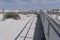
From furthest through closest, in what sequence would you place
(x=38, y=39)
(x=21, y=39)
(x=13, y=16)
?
(x=13, y=16), (x=38, y=39), (x=21, y=39)

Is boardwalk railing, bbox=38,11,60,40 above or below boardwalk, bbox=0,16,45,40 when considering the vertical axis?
above

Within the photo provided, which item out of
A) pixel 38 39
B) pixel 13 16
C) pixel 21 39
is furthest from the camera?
pixel 13 16

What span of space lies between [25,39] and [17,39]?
1.56 feet

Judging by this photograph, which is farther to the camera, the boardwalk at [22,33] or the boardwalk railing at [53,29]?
the boardwalk at [22,33]

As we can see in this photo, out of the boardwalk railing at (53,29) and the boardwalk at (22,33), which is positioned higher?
the boardwalk railing at (53,29)

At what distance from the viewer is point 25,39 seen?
1107cm

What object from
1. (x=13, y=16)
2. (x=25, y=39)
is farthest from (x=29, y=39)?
(x=13, y=16)

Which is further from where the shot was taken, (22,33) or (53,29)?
(22,33)

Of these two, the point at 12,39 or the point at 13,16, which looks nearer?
the point at 12,39

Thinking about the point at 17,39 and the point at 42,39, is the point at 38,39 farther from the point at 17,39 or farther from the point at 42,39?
the point at 17,39

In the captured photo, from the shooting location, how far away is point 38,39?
11.7m

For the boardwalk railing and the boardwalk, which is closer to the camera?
the boardwalk railing

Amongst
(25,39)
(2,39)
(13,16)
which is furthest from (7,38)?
(13,16)

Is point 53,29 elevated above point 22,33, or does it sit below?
above
